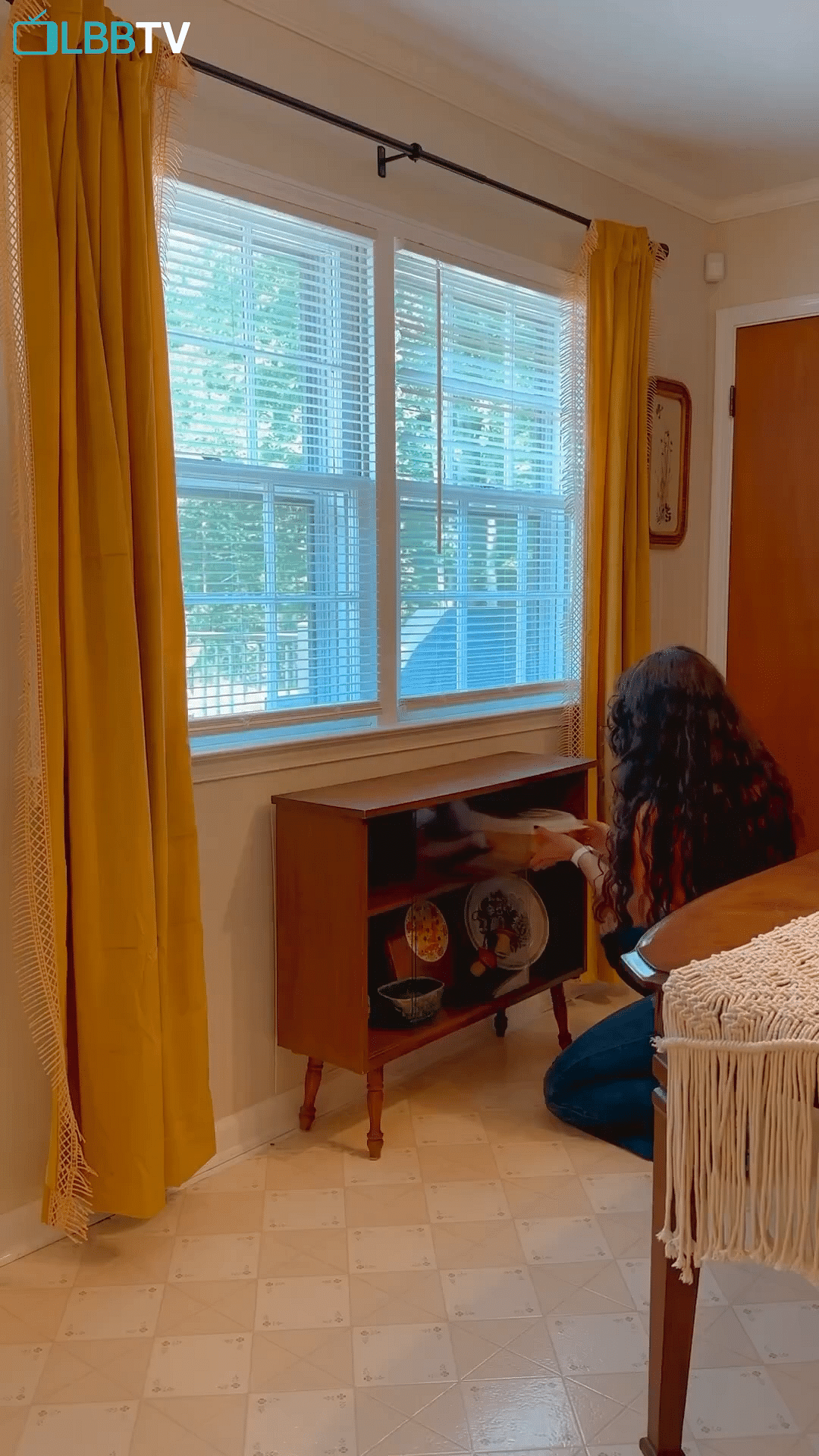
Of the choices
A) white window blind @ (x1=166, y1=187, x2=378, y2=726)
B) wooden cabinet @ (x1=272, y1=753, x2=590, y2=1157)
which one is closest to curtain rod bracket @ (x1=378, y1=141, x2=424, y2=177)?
white window blind @ (x1=166, y1=187, x2=378, y2=726)

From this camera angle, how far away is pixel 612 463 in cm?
330

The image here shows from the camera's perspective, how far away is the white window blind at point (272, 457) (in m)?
2.40

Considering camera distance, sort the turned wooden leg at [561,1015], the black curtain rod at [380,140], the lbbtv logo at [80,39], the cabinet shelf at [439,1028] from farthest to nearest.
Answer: the turned wooden leg at [561,1015]
the cabinet shelf at [439,1028]
the black curtain rod at [380,140]
the lbbtv logo at [80,39]

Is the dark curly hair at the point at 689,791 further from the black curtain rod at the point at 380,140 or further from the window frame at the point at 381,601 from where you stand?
the black curtain rod at the point at 380,140

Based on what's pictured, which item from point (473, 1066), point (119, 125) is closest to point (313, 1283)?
point (473, 1066)

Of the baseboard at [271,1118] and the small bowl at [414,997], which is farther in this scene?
the small bowl at [414,997]

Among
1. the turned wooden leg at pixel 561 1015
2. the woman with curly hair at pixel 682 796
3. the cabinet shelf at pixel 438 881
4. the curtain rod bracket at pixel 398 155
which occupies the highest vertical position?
the curtain rod bracket at pixel 398 155

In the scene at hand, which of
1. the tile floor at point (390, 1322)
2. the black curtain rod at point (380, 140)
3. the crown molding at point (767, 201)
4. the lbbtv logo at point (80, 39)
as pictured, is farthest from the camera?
the crown molding at point (767, 201)

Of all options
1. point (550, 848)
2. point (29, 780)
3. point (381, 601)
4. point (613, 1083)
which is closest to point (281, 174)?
point (381, 601)

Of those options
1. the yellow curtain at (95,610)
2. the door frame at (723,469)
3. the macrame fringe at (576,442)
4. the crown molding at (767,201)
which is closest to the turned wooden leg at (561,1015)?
the macrame fringe at (576,442)

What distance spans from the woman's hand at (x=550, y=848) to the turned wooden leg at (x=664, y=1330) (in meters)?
1.37

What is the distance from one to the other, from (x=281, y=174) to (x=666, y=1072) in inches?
78.3

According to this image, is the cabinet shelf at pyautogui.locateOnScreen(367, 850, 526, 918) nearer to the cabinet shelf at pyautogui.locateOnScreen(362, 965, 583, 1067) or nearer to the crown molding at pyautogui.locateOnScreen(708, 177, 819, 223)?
the cabinet shelf at pyautogui.locateOnScreen(362, 965, 583, 1067)

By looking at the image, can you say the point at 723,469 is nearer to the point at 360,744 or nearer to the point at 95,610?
the point at 360,744
